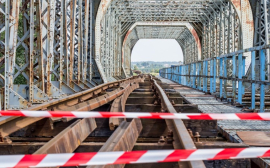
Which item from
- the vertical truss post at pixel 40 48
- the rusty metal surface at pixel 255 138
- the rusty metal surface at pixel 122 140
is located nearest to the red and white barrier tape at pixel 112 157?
the rusty metal surface at pixel 122 140

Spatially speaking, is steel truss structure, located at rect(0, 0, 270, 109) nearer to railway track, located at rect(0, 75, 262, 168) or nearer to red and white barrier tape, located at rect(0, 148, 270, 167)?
railway track, located at rect(0, 75, 262, 168)

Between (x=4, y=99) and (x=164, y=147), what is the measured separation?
4735 mm

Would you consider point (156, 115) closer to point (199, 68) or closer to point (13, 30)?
point (13, 30)

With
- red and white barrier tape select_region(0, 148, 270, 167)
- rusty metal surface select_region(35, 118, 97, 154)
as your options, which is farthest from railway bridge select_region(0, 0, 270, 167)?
red and white barrier tape select_region(0, 148, 270, 167)

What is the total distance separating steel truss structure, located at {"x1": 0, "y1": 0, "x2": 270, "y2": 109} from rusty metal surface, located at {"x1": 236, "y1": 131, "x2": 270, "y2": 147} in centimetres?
286

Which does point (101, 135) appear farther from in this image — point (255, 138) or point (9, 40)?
point (9, 40)

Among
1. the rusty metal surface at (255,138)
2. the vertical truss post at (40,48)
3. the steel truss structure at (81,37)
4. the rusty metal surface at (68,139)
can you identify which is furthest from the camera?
the vertical truss post at (40,48)

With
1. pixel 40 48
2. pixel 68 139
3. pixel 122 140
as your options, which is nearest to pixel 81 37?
pixel 40 48

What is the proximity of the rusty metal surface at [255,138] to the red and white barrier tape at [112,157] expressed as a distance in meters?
2.15

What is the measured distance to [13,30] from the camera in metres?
6.69

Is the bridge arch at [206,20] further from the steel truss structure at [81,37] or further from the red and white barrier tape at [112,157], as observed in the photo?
the red and white barrier tape at [112,157]

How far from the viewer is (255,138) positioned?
423 centimetres

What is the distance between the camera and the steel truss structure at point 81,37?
699cm

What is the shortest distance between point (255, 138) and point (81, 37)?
1050 cm
